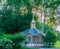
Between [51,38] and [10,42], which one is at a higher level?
[10,42]

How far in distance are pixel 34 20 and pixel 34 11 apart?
0.89 m

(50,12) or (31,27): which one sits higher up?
(50,12)

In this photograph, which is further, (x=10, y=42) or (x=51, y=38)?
(x=51, y=38)

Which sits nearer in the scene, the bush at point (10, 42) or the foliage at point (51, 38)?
the bush at point (10, 42)

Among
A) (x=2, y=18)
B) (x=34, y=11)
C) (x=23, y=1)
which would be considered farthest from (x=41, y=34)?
(x=23, y=1)

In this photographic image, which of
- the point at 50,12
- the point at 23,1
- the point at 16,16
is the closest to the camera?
the point at 23,1

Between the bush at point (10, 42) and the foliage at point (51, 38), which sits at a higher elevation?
the bush at point (10, 42)

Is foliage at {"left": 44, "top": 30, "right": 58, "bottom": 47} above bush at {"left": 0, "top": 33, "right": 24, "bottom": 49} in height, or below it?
below

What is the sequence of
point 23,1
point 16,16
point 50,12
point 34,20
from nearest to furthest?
point 23,1, point 50,12, point 16,16, point 34,20

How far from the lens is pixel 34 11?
41.3ft

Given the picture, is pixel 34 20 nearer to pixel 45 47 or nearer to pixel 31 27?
pixel 31 27

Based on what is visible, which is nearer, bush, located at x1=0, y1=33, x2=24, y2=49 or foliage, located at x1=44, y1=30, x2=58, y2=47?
bush, located at x1=0, y1=33, x2=24, y2=49

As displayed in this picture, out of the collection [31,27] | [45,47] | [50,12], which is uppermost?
[50,12]

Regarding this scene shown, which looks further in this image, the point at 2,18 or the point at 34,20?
the point at 34,20
